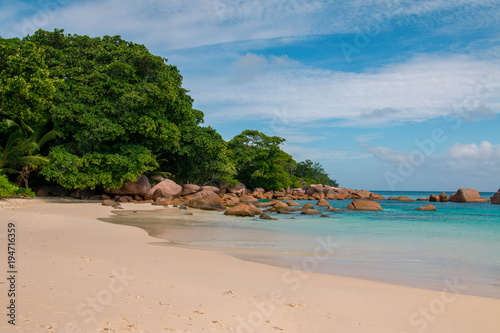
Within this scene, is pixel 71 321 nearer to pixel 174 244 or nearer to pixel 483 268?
pixel 174 244

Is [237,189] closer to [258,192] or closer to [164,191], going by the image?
[258,192]

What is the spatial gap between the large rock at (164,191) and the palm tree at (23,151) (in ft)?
23.9

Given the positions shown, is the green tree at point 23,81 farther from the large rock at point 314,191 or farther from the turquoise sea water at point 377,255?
the large rock at point 314,191

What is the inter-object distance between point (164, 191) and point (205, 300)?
73.6ft

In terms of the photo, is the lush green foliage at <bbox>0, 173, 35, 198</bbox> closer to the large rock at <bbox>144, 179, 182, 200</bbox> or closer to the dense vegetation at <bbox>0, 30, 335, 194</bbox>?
the dense vegetation at <bbox>0, 30, 335, 194</bbox>

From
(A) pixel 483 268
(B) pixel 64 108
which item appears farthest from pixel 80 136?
(A) pixel 483 268

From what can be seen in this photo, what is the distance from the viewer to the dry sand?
10.2 ft

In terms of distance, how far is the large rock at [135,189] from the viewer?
2406 cm

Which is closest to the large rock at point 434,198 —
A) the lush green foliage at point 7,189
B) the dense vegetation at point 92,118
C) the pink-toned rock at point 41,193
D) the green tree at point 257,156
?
the green tree at point 257,156

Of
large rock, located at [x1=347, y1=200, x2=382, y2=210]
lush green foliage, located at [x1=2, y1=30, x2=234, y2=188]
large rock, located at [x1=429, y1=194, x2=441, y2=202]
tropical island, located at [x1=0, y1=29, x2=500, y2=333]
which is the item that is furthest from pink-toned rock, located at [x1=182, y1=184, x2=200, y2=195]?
large rock, located at [x1=429, y1=194, x2=441, y2=202]

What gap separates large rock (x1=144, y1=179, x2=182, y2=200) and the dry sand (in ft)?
62.5

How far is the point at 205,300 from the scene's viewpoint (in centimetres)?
379

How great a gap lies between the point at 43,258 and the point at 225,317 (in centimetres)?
332

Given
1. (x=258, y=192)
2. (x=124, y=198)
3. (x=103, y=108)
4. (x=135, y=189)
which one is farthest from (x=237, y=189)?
(x=103, y=108)
